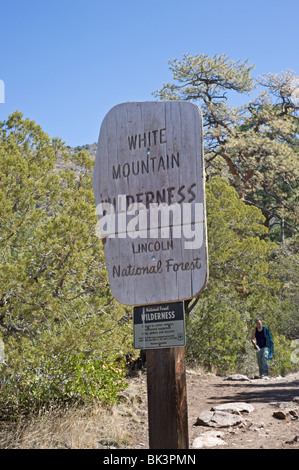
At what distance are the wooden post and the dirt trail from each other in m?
3.37

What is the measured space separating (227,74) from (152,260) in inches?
876

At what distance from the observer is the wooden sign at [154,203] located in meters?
3.29

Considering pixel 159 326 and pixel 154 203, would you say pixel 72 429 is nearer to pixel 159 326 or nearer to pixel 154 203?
pixel 159 326

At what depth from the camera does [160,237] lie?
11.0 ft

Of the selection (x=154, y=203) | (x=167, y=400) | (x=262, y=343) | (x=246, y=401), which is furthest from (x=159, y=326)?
(x=262, y=343)

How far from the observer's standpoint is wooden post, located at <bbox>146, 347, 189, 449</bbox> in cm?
325

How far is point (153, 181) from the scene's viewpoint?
3402mm

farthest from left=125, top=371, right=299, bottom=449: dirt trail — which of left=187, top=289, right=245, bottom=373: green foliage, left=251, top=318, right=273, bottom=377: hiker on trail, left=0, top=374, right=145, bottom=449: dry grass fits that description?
left=187, top=289, right=245, bottom=373: green foliage

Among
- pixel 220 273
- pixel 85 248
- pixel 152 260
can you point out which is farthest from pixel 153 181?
pixel 220 273

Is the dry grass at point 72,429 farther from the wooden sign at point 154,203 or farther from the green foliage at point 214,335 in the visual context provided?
the green foliage at point 214,335

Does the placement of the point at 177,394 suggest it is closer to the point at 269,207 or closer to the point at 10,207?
the point at 10,207

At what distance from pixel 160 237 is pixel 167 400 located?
975 millimetres

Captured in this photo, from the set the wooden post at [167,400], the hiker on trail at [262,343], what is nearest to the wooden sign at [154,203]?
the wooden post at [167,400]

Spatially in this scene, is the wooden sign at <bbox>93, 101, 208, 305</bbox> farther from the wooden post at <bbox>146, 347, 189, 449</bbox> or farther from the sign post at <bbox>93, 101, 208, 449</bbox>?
the wooden post at <bbox>146, 347, 189, 449</bbox>
